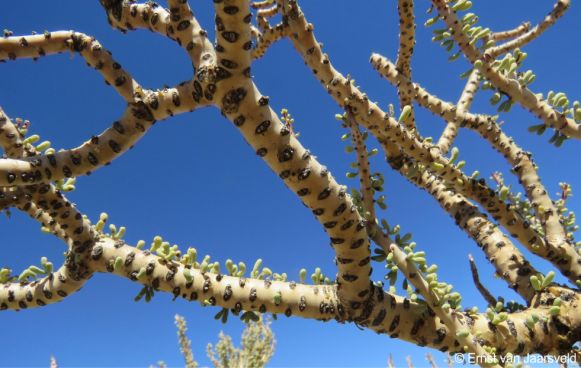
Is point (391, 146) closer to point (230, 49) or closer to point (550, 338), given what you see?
point (550, 338)

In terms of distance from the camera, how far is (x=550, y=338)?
11.3 feet

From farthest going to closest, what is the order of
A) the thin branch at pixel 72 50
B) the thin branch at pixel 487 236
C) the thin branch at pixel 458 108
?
the thin branch at pixel 458 108, the thin branch at pixel 487 236, the thin branch at pixel 72 50

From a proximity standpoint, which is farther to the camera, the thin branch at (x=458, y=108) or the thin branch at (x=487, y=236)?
the thin branch at (x=458, y=108)

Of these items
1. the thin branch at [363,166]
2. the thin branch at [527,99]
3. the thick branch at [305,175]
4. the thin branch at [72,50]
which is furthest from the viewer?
the thin branch at [527,99]

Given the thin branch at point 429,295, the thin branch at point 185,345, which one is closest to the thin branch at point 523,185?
the thin branch at point 429,295

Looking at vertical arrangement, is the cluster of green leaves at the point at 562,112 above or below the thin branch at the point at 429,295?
above

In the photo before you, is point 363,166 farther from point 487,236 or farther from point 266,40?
point 266,40

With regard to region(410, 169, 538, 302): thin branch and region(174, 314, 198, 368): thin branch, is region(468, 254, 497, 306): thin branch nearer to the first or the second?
region(410, 169, 538, 302): thin branch

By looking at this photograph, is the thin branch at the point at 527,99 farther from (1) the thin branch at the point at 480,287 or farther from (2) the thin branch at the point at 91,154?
(2) the thin branch at the point at 91,154

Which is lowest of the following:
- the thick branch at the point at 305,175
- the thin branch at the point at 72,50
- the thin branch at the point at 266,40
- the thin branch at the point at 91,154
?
the thick branch at the point at 305,175

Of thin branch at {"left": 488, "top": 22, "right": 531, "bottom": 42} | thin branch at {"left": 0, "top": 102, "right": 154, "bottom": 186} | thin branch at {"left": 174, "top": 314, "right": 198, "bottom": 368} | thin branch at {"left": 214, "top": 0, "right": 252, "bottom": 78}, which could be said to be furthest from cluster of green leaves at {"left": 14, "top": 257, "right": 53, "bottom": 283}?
thin branch at {"left": 174, "top": 314, "right": 198, "bottom": 368}

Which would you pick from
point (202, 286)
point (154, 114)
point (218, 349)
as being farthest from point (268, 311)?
point (218, 349)

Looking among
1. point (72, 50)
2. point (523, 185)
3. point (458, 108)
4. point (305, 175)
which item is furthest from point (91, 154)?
point (523, 185)

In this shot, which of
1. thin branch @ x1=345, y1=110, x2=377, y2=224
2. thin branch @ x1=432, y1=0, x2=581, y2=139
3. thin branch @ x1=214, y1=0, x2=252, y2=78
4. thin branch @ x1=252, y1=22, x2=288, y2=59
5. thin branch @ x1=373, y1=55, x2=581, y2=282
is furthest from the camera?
thin branch @ x1=252, y1=22, x2=288, y2=59
